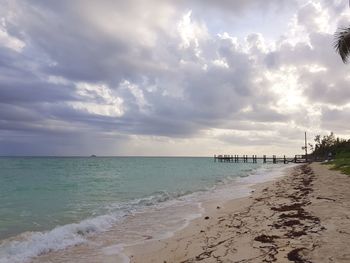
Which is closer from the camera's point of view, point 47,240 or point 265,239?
point 265,239

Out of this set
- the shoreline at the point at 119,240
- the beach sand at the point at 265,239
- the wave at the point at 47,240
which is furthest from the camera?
the wave at the point at 47,240

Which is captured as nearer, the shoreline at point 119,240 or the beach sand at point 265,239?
the beach sand at point 265,239

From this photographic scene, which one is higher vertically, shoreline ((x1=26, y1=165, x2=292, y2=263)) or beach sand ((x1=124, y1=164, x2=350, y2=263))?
beach sand ((x1=124, y1=164, x2=350, y2=263))

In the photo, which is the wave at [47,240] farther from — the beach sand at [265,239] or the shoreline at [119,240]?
the beach sand at [265,239]

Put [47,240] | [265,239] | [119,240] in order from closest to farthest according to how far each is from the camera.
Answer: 1. [265,239]
2. [47,240]
3. [119,240]

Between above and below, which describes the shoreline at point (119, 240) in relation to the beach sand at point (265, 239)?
below

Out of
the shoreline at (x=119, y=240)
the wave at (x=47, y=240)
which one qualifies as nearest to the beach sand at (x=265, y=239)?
the shoreline at (x=119, y=240)

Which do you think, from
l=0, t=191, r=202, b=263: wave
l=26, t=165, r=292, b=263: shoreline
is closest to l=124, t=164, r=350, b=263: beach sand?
l=26, t=165, r=292, b=263: shoreline

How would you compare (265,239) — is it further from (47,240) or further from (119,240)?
(47,240)

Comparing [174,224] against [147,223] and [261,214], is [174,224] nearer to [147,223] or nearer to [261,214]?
[147,223]

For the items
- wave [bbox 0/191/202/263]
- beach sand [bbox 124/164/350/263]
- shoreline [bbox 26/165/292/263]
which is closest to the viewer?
beach sand [bbox 124/164/350/263]

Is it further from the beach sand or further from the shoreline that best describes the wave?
the beach sand

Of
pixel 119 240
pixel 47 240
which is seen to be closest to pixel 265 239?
pixel 119 240

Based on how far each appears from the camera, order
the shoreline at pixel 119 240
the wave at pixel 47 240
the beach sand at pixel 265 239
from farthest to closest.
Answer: the wave at pixel 47 240
the shoreline at pixel 119 240
the beach sand at pixel 265 239
